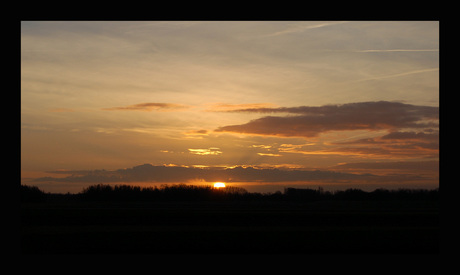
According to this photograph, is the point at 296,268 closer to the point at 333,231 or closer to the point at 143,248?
the point at 143,248

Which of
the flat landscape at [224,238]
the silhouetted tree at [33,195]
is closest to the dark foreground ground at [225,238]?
the flat landscape at [224,238]

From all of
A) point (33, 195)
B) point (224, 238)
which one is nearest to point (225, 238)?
point (224, 238)

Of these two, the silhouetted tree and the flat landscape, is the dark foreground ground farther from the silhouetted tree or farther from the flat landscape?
the silhouetted tree

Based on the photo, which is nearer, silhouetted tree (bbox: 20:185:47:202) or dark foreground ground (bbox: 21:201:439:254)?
dark foreground ground (bbox: 21:201:439:254)

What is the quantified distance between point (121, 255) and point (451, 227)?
14.3 metres

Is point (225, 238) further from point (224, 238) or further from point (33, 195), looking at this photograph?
point (33, 195)

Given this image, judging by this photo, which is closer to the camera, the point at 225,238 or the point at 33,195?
the point at 225,238

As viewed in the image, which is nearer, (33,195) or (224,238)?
(224,238)

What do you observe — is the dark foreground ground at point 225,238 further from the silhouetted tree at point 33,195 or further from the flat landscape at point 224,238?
the silhouetted tree at point 33,195

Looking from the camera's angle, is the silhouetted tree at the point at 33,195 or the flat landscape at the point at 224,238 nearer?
the flat landscape at the point at 224,238

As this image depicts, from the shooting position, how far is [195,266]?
20.9m

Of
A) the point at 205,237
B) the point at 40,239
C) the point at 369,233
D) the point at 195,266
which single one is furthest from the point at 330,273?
the point at 40,239

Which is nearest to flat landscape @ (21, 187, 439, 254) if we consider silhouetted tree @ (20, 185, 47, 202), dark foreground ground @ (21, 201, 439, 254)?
dark foreground ground @ (21, 201, 439, 254)

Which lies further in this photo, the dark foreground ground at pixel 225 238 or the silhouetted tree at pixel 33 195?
the silhouetted tree at pixel 33 195
